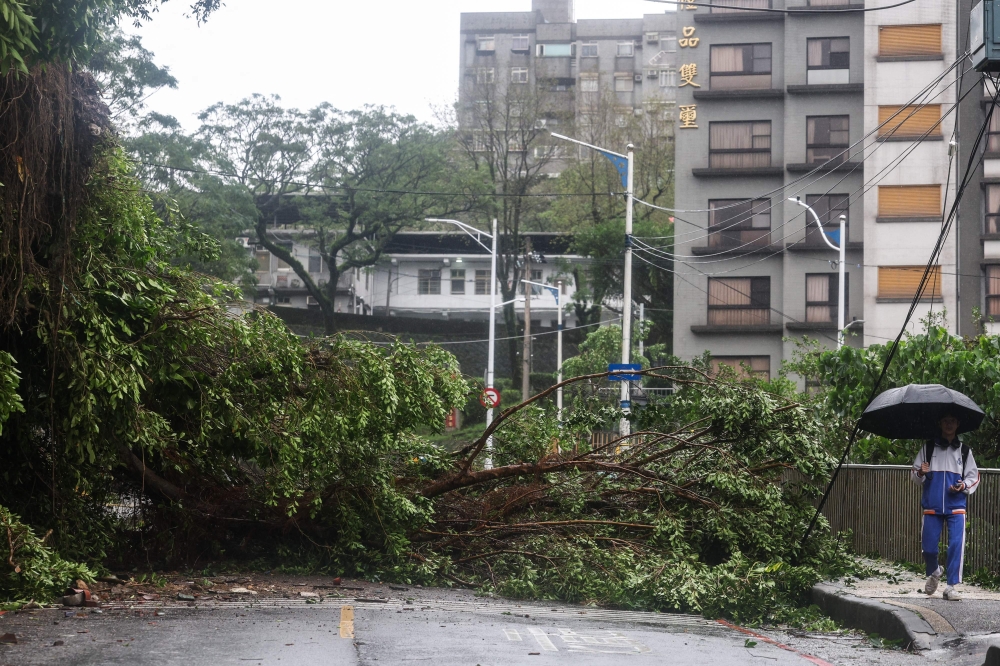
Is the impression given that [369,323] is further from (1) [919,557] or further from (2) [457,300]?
(1) [919,557]

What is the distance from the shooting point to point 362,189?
4772 cm

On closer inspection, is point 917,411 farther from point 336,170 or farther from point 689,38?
point 336,170

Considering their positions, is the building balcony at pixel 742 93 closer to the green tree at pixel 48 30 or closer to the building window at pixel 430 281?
the building window at pixel 430 281

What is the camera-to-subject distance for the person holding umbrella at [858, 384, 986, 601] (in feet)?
33.9

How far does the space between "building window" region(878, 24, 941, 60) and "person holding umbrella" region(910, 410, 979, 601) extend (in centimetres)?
3219

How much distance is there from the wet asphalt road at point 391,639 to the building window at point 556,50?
85.7 m

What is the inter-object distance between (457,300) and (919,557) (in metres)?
55.9

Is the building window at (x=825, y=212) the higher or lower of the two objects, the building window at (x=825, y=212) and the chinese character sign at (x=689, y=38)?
the lower

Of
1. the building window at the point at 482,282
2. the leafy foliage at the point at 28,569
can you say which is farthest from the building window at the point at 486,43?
the leafy foliage at the point at 28,569

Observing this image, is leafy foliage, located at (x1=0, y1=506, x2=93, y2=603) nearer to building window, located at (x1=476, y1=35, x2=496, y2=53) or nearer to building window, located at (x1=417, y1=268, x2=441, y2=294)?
building window, located at (x1=417, y1=268, x2=441, y2=294)

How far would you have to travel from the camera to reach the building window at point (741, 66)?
44.5 metres

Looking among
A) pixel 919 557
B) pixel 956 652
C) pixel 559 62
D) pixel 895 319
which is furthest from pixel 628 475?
pixel 559 62

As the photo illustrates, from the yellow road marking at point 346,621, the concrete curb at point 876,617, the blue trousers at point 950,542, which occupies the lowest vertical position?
the yellow road marking at point 346,621

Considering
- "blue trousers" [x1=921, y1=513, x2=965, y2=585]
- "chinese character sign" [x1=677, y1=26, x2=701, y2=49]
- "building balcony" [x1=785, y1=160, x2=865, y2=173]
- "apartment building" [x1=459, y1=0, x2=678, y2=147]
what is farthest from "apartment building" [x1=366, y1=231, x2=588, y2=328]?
"blue trousers" [x1=921, y1=513, x2=965, y2=585]
